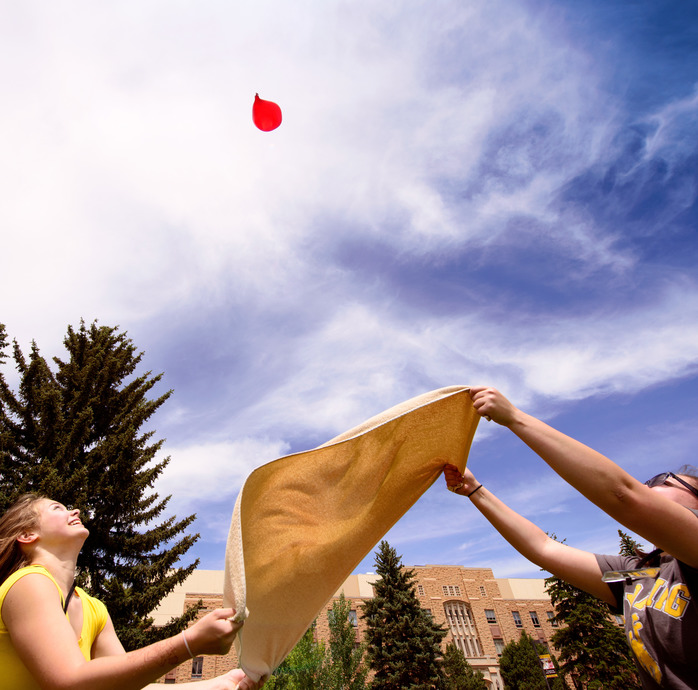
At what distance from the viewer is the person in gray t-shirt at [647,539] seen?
144 centimetres

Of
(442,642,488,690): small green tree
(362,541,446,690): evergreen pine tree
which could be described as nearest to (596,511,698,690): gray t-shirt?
(362,541,446,690): evergreen pine tree

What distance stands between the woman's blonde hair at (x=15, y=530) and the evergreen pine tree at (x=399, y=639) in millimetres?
32405

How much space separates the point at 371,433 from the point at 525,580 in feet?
212

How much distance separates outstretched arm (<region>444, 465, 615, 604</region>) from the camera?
216cm

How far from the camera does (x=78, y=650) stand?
147 cm

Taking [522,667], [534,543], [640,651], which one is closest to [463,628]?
[522,667]

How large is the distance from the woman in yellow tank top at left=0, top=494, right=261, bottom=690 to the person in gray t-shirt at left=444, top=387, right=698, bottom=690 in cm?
121

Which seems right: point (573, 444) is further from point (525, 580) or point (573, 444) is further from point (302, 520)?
point (525, 580)

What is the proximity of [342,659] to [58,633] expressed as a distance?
2459cm

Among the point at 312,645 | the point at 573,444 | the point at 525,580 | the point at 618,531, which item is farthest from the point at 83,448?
the point at 525,580

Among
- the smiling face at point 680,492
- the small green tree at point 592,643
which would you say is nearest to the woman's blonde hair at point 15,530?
the smiling face at point 680,492

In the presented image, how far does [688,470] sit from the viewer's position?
1.88m

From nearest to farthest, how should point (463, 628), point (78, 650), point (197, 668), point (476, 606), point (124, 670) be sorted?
point (124, 670), point (78, 650), point (197, 668), point (463, 628), point (476, 606)

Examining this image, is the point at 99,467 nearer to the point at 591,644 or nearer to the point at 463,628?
the point at 591,644
